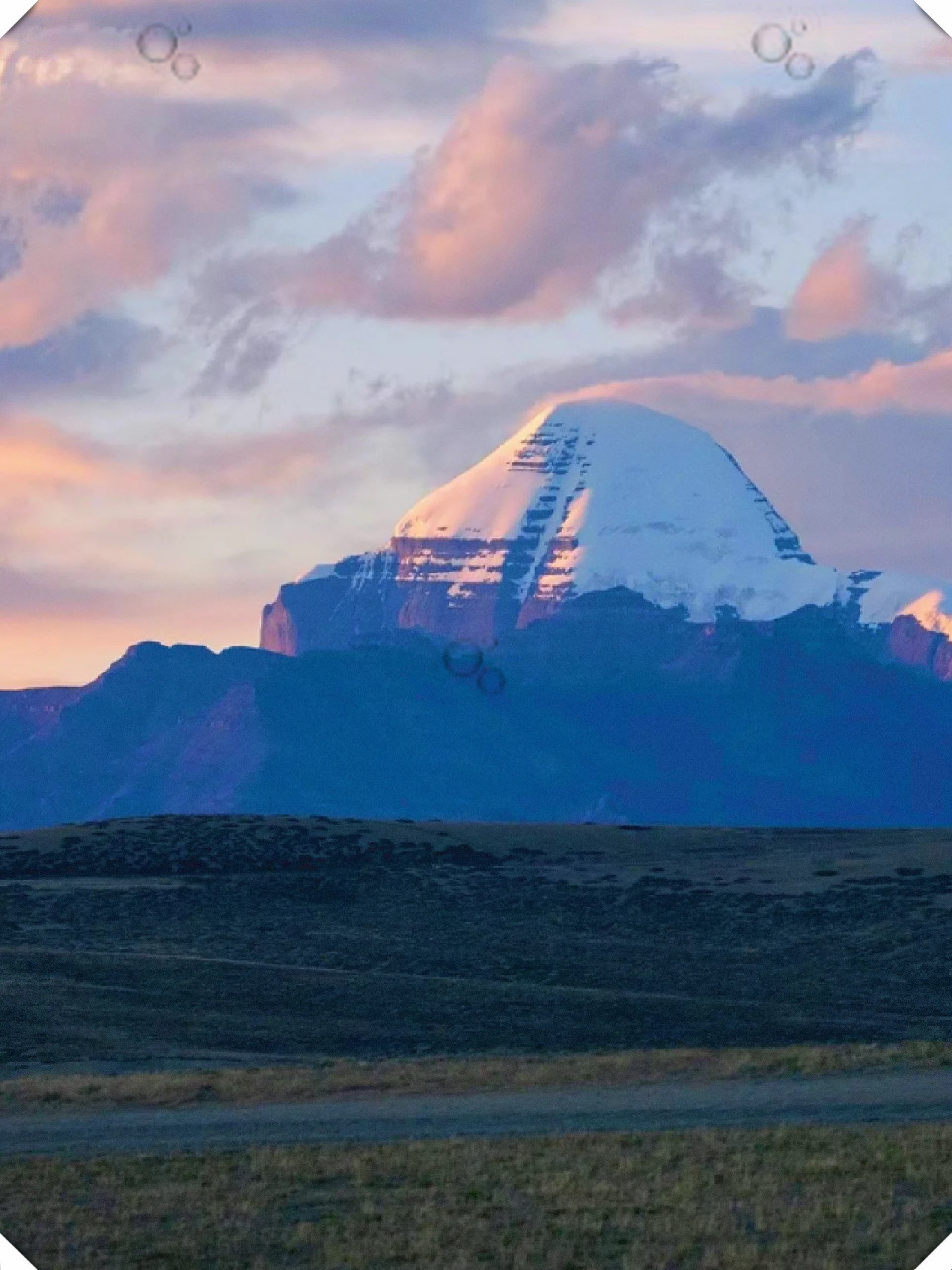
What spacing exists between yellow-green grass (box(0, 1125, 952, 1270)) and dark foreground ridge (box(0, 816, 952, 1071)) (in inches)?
638

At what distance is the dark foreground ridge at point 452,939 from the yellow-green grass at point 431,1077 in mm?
6372

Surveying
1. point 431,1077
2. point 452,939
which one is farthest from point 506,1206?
point 452,939

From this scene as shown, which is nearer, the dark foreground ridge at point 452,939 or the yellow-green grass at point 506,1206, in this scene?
the yellow-green grass at point 506,1206

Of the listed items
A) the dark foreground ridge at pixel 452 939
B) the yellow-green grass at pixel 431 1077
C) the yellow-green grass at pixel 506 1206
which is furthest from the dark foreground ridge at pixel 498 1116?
the dark foreground ridge at pixel 452 939

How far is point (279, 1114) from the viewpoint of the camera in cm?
3566

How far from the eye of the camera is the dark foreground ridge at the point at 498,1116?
3334 cm

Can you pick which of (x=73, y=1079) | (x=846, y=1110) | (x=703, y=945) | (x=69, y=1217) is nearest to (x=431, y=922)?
(x=703, y=945)

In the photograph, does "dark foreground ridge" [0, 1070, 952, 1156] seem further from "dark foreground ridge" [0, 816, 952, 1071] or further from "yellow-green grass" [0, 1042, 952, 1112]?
"dark foreground ridge" [0, 816, 952, 1071]

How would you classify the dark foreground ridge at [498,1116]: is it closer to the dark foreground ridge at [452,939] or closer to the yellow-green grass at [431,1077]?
the yellow-green grass at [431,1077]

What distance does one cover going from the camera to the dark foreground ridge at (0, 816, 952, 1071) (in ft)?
174

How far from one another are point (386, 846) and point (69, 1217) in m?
79.1

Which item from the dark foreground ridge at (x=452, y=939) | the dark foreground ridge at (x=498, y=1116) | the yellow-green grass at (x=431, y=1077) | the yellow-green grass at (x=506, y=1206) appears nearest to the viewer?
the yellow-green grass at (x=506, y=1206)

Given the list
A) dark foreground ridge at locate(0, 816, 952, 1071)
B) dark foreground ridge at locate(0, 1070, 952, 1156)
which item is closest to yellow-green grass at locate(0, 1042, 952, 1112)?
dark foreground ridge at locate(0, 1070, 952, 1156)

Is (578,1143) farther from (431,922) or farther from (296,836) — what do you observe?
(296,836)
